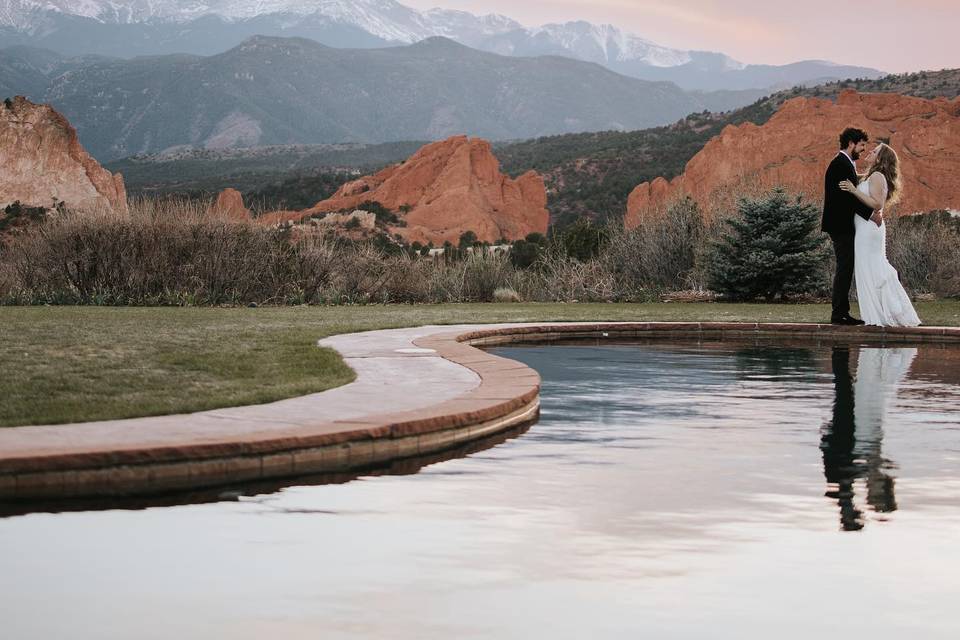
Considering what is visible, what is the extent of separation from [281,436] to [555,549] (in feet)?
5.98

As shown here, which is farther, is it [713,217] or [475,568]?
[713,217]

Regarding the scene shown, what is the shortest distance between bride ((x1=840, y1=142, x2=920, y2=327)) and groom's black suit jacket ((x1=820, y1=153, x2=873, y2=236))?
9 cm

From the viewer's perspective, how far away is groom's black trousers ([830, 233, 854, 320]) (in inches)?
528

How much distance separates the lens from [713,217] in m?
22.3

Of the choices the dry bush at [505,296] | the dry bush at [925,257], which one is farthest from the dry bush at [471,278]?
the dry bush at [925,257]

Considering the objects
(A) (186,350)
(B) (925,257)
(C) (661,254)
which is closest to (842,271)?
(A) (186,350)

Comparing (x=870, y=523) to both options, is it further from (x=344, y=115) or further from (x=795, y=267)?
(x=344, y=115)

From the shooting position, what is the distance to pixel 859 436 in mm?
6574

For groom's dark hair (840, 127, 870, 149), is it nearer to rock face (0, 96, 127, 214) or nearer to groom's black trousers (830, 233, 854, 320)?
groom's black trousers (830, 233, 854, 320)

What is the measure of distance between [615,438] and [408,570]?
2.78 metres

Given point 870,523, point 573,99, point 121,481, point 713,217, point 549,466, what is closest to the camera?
point 870,523

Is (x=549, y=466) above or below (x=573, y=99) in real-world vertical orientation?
below

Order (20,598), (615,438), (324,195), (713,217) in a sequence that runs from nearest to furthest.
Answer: (20,598), (615,438), (713,217), (324,195)

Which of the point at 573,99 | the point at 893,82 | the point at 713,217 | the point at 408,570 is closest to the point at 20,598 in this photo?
the point at 408,570
